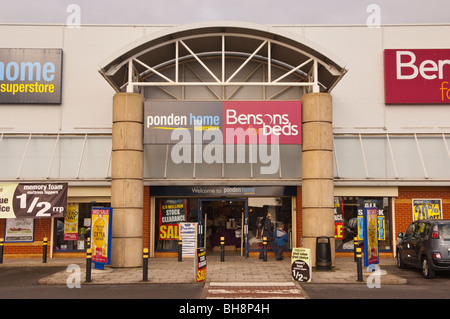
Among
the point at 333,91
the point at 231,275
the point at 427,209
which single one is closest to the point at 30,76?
the point at 231,275

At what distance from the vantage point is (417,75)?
2027 cm

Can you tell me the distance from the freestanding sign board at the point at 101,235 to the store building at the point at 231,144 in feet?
11.1

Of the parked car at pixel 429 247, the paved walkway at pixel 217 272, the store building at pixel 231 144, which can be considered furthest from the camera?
the store building at pixel 231 144

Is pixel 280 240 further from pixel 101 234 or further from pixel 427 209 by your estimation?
pixel 101 234

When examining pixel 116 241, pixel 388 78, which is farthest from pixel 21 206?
pixel 388 78

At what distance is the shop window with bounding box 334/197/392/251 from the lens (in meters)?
19.5

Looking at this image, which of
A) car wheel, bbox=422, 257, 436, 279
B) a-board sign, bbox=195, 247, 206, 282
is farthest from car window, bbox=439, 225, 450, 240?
a-board sign, bbox=195, 247, 206, 282

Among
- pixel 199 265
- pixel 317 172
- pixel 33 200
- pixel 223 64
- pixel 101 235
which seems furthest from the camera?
pixel 33 200

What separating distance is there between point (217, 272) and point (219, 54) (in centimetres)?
1003

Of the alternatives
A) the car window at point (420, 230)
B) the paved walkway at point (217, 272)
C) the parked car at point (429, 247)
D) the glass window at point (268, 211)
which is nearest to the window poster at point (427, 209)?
the paved walkway at point (217, 272)

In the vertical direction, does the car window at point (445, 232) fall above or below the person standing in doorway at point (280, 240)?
above

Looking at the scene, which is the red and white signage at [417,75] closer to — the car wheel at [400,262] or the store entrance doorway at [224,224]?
the car wheel at [400,262]

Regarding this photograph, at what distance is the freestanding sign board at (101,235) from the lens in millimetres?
15227

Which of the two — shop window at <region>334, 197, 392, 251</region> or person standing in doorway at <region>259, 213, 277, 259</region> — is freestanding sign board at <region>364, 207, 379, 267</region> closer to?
shop window at <region>334, 197, 392, 251</region>
